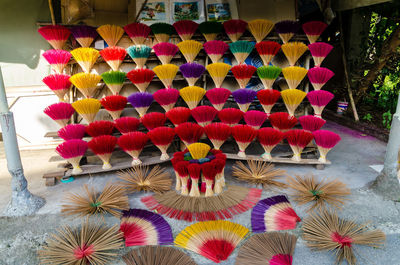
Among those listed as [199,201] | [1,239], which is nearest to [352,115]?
[199,201]

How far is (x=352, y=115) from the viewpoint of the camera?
4.88 meters

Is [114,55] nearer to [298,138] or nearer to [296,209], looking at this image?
[298,138]

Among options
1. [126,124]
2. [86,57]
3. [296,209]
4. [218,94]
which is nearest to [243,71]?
[218,94]

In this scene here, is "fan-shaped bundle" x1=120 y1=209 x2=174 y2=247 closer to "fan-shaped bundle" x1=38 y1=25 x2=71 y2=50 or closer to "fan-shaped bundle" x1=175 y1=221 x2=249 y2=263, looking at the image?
"fan-shaped bundle" x1=175 y1=221 x2=249 y2=263

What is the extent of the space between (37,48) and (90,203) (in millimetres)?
2993

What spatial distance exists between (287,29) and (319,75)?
0.57 meters

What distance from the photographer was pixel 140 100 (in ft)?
Result: 9.20

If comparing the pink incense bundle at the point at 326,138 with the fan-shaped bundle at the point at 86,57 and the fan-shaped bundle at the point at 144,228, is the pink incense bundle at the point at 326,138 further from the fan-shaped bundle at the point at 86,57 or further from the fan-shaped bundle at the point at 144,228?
the fan-shaped bundle at the point at 86,57

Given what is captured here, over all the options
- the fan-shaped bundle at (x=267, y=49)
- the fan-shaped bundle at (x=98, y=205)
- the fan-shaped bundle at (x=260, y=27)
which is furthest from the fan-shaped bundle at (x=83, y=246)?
the fan-shaped bundle at (x=260, y=27)

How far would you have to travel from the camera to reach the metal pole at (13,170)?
7.07 feet

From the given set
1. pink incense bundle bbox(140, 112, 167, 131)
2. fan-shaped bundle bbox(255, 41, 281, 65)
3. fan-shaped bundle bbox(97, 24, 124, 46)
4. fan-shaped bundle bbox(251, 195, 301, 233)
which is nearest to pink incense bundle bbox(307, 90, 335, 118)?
fan-shaped bundle bbox(255, 41, 281, 65)

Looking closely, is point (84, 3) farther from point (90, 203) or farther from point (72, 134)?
point (90, 203)

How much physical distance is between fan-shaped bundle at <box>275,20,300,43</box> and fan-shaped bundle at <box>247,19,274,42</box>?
8 cm

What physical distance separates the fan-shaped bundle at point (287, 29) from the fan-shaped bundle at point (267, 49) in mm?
142
